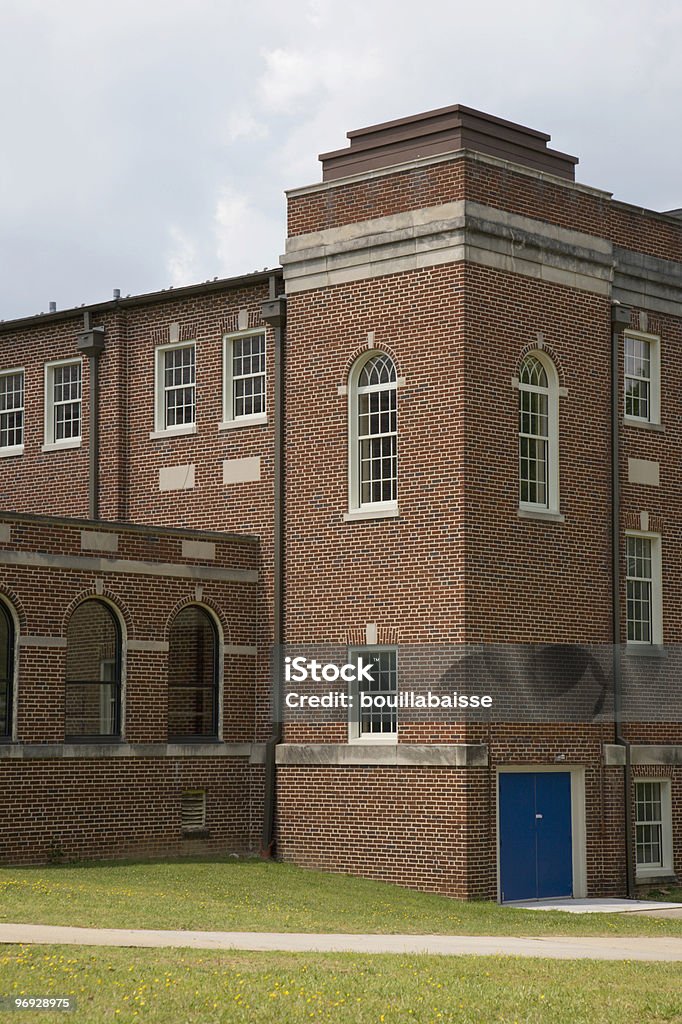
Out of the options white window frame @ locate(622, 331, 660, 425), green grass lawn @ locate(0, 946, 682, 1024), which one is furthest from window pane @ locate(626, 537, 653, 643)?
green grass lawn @ locate(0, 946, 682, 1024)

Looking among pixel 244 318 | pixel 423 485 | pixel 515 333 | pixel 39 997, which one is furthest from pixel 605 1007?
pixel 244 318

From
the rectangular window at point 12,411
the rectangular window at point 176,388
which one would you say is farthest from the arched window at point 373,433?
the rectangular window at point 12,411

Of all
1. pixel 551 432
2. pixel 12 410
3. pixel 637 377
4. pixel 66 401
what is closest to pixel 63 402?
pixel 66 401

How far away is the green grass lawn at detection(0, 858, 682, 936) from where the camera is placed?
21.4 meters

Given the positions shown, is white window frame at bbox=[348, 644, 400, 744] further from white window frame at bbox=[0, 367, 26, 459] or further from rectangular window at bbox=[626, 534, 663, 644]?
white window frame at bbox=[0, 367, 26, 459]

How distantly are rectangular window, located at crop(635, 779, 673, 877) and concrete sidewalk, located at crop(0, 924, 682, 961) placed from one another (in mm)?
9573

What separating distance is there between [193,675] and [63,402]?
303 inches

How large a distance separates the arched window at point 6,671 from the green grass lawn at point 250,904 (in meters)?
2.36

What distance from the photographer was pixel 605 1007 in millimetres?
15922

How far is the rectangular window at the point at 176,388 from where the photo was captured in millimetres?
33188

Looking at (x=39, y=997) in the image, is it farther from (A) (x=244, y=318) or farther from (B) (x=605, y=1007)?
(A) (x=244, y=318)

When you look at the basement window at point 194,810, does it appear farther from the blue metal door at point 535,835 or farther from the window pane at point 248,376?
the window pane at point 248,376

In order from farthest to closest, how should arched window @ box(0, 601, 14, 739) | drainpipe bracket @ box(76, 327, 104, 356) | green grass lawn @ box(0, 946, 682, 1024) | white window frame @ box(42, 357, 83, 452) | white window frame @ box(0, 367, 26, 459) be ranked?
white window frame @ box(0, 367, 26, 459) < white window frame @ box(42, 357, 83, 452) < drainpipe bracket @ box(76, 327, 104, 356) < arched window @ box(0, 601, 14, 739) < green grass lawn @ box(0, 946, 682, 1024)

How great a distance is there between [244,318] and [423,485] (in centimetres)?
565
